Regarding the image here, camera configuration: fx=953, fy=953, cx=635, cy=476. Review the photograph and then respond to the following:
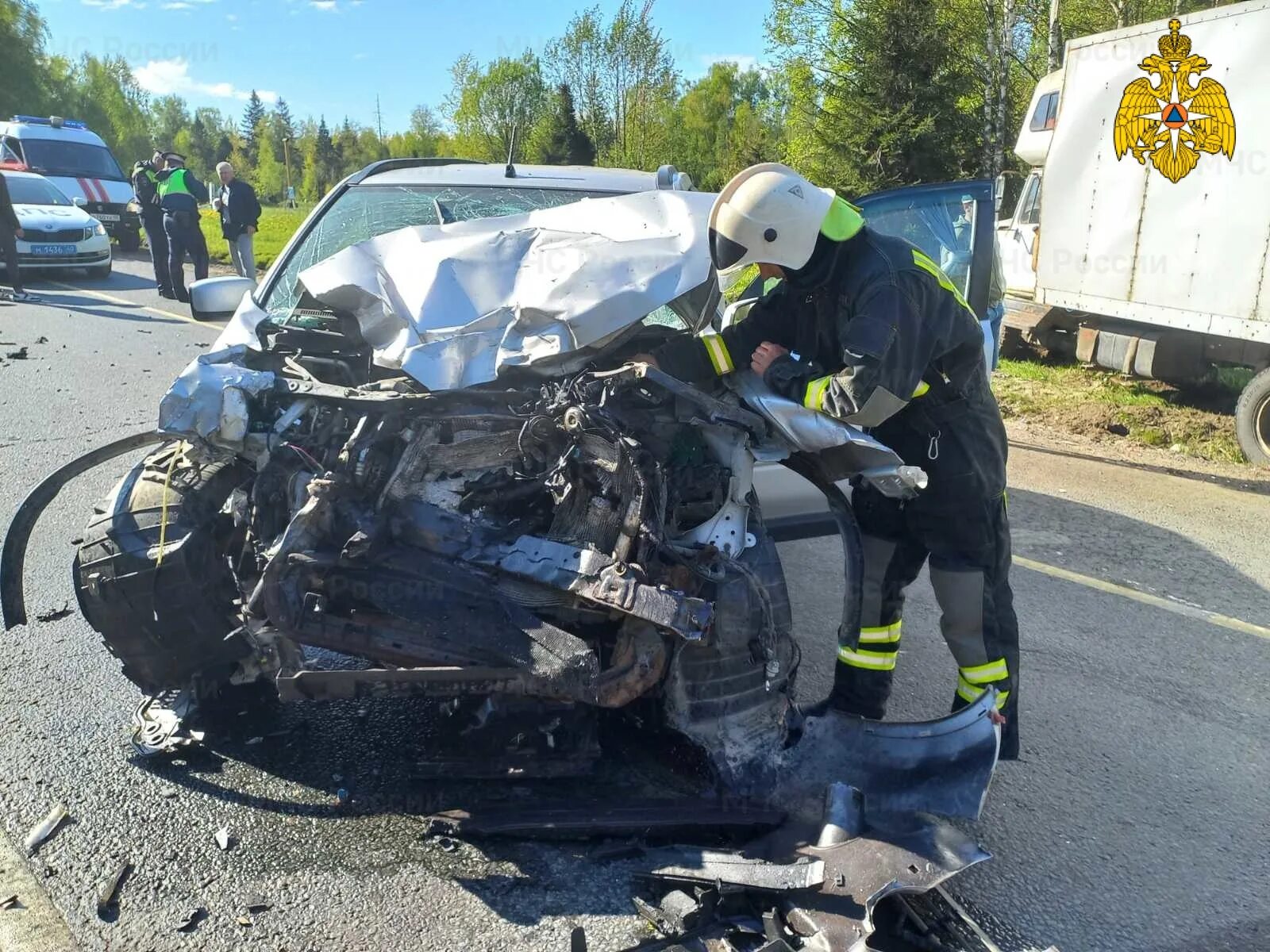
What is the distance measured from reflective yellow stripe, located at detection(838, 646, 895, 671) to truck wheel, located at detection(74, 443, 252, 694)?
6.47ft

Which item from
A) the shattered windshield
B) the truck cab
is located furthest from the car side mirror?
the truck cab

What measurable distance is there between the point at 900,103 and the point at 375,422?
18.3 metres

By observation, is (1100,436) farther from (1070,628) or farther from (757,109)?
(757,109)

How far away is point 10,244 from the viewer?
12648 millimetres

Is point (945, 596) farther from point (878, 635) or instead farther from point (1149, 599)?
point (1149, 599)

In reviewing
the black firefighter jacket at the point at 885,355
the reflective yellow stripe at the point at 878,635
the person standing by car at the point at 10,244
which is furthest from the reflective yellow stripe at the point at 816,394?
the person standing by car at the point at 10,244

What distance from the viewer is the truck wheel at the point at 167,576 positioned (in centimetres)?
283

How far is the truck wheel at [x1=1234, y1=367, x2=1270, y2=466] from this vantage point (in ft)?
23.9

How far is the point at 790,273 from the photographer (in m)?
2.89

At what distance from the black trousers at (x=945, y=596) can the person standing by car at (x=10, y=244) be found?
42.4 feet

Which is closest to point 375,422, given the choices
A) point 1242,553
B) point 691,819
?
point 691,819

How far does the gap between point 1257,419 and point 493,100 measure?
108ft

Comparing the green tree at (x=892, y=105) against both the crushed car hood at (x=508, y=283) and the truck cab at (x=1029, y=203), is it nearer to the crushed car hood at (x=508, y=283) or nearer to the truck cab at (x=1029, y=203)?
the truck cab at (x=1029, y=203)

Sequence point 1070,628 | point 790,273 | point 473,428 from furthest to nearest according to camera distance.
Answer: point 1070,628, point 790,273, point 473,428
